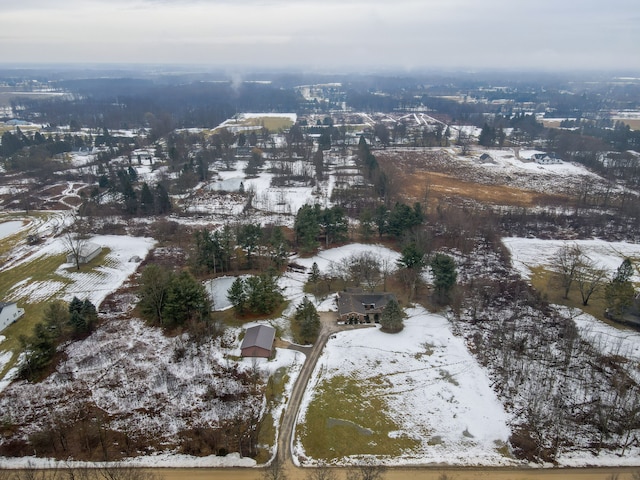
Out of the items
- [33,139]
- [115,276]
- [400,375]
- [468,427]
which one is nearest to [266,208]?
[115,276]

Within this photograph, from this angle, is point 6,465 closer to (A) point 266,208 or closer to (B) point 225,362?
(B) point 225,362

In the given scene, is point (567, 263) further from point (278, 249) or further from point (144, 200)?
point (144, 200)

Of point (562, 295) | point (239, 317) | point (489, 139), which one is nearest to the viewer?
point (239, 317)

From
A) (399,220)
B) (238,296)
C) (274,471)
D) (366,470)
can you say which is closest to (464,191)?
(399,220)

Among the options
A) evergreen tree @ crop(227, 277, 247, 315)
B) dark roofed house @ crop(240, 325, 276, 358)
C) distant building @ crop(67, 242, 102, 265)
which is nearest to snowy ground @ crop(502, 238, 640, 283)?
dark roofed house @ crop(240, 325, 276, 358)

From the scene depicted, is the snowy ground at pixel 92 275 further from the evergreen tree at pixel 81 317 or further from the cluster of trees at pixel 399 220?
the cluster of trees at pixel 399 220

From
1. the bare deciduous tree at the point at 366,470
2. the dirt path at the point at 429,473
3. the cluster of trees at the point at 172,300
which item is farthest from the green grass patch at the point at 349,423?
the cluster of trees at the point at 172,300

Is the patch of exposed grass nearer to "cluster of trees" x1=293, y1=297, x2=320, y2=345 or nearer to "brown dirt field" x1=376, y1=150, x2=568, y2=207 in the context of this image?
"cluster of trees" x1=293, y1=297, x2=320, y2=345
